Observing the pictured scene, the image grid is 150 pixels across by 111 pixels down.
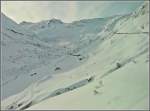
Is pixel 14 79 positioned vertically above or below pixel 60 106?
above

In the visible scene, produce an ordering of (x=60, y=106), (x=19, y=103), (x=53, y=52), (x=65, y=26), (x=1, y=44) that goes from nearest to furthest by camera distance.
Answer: (x=60, y=106) < (x=19, y=103) < (x=1, y=44) < (x=53, y=52) < (x=65, y=26)

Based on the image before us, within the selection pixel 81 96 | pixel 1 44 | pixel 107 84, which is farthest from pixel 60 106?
pixel 1 44

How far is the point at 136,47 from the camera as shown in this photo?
8430mm

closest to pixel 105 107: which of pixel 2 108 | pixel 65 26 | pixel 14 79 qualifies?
pixel 2 108

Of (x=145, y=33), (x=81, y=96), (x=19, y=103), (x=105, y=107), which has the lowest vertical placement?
(x=105, y=107)

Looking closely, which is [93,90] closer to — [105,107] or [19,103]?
[105,107]

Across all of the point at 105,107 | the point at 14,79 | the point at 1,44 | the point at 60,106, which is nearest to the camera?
the point at 105,107

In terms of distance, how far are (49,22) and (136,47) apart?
145 ft

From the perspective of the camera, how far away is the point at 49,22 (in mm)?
52281

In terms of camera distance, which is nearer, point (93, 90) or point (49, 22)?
point (93, 90)

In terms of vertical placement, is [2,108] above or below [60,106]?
above

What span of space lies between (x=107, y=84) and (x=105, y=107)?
983mm

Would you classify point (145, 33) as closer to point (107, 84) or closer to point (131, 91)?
point (107, 84)

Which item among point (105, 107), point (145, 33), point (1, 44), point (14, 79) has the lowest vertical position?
point (105, 107)
